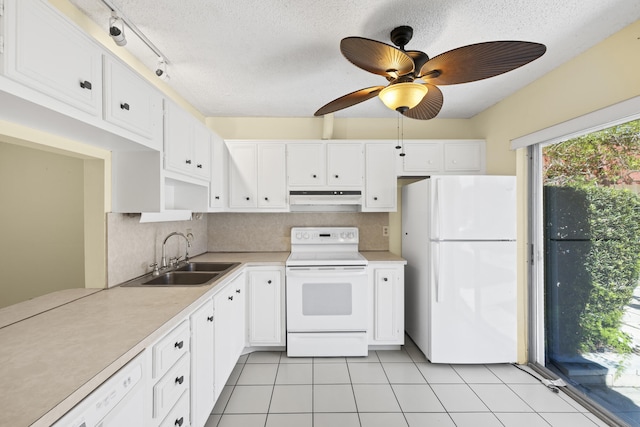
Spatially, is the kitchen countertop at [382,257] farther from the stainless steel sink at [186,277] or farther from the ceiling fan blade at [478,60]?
the ceiling fan blade at [478,60]

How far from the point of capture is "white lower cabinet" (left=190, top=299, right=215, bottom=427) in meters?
1.61

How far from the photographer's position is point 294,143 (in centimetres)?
316

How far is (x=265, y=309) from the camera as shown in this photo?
282cm

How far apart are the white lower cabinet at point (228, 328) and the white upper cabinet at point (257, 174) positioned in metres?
0.87

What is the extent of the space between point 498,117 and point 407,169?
3.32ft

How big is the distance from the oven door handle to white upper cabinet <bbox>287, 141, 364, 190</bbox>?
2.99 ft

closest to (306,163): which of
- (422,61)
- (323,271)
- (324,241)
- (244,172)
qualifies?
(244,172)

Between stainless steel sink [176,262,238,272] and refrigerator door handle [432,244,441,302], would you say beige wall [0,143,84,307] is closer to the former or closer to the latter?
stainless steel sink [176,262,238,272]

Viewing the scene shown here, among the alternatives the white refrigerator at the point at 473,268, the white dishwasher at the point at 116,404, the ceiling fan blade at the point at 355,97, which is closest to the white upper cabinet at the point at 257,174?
the ceiling fan blade at the point at 355,97

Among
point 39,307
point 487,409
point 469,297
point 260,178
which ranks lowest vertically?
point 487,409

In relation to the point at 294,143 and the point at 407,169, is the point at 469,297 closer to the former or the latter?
the point at 407,169

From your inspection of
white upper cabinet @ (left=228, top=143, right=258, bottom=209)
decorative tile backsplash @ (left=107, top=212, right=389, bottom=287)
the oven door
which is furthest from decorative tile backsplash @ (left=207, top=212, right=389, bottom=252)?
the oven door

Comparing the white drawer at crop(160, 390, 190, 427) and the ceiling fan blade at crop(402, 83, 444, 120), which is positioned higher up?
the ceiling fan blade at crop(402, 83, 444, 120)

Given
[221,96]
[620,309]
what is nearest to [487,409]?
[620,309]
